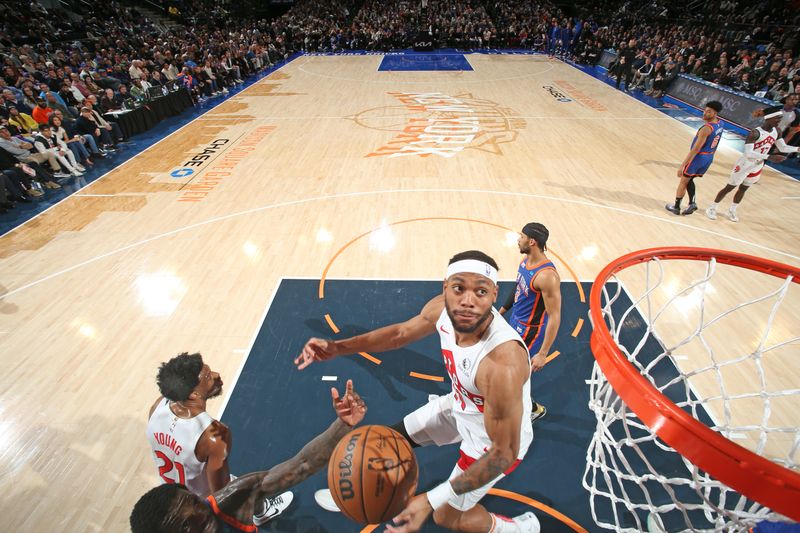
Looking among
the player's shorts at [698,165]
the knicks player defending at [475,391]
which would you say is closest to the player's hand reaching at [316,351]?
the knicks player defending at [475,391]

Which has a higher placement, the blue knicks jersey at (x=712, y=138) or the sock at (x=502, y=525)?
the blue knicks jersey at (x=712, y=138)

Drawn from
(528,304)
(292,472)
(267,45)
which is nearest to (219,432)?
(292,472)

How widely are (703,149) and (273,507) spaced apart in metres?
7.93

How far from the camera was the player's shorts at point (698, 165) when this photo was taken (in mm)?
6883

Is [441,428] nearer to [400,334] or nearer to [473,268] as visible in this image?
[400,334]

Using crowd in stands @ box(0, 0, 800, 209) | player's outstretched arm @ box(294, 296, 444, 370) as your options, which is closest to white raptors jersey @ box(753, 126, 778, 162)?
player's outstretched arm @ box(294, 296, 444, 370)

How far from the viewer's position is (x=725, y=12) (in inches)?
864

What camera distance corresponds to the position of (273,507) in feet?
10.9

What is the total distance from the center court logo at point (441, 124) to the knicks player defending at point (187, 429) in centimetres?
849

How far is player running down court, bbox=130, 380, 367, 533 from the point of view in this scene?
1.97 metres

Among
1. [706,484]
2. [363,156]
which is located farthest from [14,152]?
[706,484]

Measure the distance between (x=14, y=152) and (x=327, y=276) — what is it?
292 inches

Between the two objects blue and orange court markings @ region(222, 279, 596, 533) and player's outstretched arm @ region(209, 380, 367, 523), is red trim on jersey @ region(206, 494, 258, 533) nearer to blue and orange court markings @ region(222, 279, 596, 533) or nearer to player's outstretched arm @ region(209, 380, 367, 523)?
player's outstretched arm @ region(209, 380, 367, 523)

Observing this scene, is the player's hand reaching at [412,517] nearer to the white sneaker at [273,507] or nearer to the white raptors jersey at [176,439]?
the white raptors jersey at [176,439]
